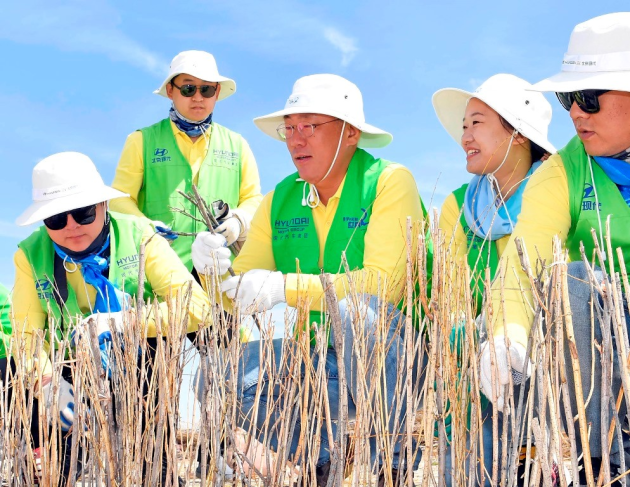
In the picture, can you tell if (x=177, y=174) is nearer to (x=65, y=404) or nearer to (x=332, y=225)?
(x=332, y=225)

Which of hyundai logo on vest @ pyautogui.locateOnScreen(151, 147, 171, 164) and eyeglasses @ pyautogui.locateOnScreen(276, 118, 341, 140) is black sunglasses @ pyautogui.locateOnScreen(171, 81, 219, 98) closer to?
hyundai logo on vest @ pyautogui.locateOnScreen(151, 147, 171, 164)

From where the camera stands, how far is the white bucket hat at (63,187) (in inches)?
→ 119

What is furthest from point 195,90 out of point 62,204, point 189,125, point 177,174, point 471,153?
point 471,153

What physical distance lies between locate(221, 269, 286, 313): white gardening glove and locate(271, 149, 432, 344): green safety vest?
4.5 inches

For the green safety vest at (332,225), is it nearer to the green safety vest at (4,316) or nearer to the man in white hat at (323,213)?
the man in white hat at (323,213)

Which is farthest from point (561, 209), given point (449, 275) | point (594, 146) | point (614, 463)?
point (614, 463)

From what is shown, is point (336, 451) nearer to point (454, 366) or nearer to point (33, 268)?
point (454, 366)

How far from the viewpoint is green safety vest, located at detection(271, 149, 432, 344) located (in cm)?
295

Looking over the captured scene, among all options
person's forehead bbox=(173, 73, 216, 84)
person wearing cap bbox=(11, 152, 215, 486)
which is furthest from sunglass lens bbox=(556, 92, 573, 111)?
person's forehead bbox=(173, 73, 216, 84)

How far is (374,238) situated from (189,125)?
1811 mm

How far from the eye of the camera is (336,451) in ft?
6.94

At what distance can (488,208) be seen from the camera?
2.79 m

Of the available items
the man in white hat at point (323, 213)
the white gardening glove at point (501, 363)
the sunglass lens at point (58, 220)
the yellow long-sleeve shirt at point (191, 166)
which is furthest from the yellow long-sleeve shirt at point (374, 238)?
the yellow long-sleeve shirt at point (191, 166)

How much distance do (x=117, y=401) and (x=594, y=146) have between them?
63.8 inches
